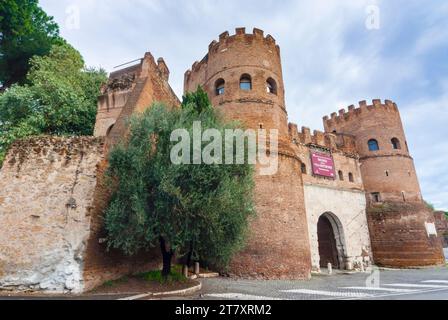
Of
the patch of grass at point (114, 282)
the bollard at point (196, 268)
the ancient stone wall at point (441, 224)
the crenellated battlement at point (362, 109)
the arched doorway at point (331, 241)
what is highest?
the crenellated battlement at point (362, 109)

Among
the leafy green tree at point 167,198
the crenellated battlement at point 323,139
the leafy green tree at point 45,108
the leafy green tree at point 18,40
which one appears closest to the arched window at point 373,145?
the crenellated battlement at point 323,139

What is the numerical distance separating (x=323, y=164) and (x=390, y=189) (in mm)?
5966

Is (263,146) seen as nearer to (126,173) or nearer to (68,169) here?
(126,173)

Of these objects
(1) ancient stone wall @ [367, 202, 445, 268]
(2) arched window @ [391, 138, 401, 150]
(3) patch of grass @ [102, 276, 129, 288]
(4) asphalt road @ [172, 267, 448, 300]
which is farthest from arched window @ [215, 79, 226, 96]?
(2) arched window @ [391, 138, 401, 150]

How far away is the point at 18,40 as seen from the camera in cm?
1675

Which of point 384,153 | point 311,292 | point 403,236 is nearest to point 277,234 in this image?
Answer: point 311,292

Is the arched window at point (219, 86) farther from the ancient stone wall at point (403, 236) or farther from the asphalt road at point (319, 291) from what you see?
the ancient stone wall at point (403, 236)

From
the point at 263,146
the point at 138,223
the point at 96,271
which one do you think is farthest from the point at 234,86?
the point at 96,271

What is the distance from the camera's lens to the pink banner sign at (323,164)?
18.4m

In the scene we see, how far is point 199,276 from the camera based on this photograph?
11.3 m

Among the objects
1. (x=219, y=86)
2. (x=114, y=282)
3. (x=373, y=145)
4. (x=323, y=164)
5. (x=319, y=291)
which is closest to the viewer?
(x=114, y=282)

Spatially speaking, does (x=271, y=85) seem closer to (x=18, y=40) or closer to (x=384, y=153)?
(x=384, y=153)

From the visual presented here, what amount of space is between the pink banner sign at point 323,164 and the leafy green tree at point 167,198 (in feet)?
36.5

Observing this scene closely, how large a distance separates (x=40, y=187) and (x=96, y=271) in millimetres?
2977
